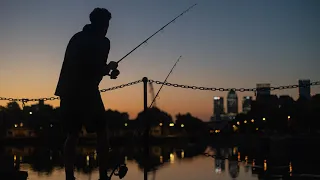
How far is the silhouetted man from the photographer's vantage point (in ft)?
18.0

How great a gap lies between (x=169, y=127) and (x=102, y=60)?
144191 millimetres

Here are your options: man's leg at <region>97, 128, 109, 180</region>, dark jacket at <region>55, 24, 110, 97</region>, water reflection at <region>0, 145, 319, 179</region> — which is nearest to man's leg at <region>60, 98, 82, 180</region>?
dark jacket at <region>55, 24, 110, 97</region>

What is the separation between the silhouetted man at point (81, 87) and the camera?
550 centimetres

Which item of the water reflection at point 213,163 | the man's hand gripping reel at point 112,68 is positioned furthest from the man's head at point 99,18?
the water reflection at point 213,163

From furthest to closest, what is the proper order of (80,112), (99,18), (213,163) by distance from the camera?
(213,163), (99,18), (80,112)

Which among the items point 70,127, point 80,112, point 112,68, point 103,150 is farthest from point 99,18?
point 103,150

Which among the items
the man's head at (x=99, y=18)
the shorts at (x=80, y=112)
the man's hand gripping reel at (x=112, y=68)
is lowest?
the shorts at (x=80, y=112)

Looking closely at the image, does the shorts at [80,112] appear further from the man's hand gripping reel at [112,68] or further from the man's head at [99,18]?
the man's head at [99,18]

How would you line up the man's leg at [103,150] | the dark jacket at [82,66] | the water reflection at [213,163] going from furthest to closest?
the water reflection at [213,163] → the man's leg at [103,150] → the dark jacket at [82,66]

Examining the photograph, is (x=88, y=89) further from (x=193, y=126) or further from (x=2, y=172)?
(x=193, y=126)

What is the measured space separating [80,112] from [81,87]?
11.5 inches

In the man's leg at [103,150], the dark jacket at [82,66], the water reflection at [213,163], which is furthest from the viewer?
the water reflection at [213,163]

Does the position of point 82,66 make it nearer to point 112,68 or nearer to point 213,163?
point 112,68

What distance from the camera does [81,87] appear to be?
551 centimetres
